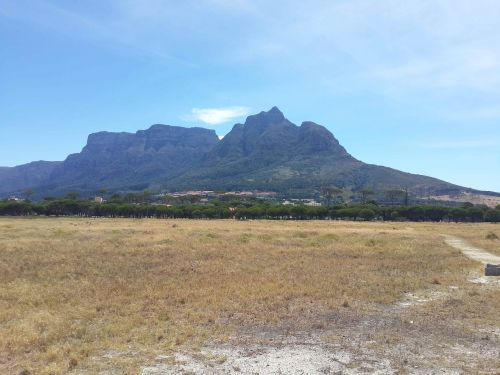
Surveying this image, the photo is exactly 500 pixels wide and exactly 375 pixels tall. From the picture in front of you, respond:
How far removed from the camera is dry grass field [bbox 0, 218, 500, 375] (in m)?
11.8

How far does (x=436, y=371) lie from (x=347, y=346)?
2.63m

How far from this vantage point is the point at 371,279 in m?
24.5

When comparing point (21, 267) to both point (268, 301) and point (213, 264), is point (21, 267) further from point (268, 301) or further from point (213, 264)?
point (268, 301)

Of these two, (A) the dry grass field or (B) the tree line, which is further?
(B) the tree line

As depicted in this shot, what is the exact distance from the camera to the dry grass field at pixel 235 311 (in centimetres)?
1176

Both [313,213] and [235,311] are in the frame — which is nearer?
[235,311]

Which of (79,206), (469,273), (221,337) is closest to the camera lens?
(221,337)

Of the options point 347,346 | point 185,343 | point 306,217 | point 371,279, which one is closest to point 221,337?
point 185,343

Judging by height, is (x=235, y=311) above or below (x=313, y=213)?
below

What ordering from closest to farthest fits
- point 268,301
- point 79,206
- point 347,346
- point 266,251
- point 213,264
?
1. point 347,346
2. point 268,301
3. point 213,264
4. point 266,251
5. point 79,206

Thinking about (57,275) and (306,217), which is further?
(306,217)

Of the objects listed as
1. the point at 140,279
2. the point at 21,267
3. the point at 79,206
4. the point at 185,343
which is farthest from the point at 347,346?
the point at 79,206

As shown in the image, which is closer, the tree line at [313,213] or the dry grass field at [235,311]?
the dry grass field at [235,311]

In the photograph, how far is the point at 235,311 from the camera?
1703 centimetres
